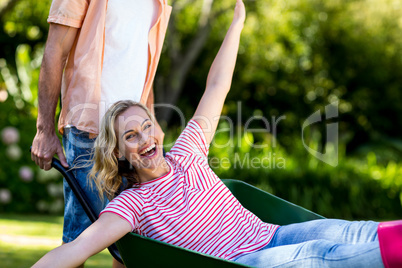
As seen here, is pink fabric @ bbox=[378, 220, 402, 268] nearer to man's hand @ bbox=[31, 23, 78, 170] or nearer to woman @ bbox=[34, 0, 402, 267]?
woman @ bbox=[34, 0, 402, 267]

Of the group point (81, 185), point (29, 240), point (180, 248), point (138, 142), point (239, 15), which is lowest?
point (29, 240)

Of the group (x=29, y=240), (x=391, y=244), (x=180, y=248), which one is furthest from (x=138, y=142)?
(x=29, y=240)

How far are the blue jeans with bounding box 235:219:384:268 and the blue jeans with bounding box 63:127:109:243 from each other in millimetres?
584

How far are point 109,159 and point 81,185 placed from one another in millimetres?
203

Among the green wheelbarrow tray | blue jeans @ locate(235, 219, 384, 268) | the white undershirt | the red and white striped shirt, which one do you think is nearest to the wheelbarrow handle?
the green wheelbarrow tray

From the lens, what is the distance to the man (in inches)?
76.9

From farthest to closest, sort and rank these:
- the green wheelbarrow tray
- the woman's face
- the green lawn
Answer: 1. the green lawn
2. the woman's face
3. the green wheelbarrow tray

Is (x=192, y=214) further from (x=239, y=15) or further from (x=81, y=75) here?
(x=239, y=15)

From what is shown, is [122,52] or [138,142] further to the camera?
[122,52]

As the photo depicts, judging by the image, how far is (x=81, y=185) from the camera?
6.46ft

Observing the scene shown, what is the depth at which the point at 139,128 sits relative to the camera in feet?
5.98

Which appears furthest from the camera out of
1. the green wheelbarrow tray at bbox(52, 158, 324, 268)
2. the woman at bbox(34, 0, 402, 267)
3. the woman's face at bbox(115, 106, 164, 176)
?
the woman's face at bbox(115, 106, 164, 176)

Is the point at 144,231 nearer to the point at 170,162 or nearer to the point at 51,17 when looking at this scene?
the point at 170,162

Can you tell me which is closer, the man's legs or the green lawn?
the man's legs
